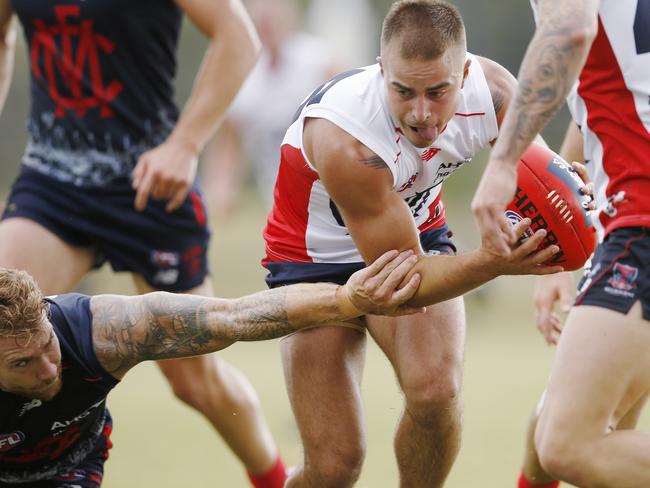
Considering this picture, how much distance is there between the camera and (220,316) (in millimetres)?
4254

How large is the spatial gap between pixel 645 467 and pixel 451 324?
1183 millimetres

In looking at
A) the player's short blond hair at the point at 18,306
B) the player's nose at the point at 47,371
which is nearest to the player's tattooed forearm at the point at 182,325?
the player's nose at the point at 47,371

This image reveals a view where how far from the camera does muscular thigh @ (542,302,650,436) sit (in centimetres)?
380

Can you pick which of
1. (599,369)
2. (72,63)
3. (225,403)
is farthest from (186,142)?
(599,369)

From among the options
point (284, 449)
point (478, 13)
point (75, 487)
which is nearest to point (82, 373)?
point (75, 487)

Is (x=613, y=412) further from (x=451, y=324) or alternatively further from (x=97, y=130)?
(x=97, y=130)

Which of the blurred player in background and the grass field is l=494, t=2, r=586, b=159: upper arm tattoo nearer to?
the grass field

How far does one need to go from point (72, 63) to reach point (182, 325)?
205cm

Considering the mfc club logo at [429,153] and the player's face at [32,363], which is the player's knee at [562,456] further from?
the player's face at [32,363]

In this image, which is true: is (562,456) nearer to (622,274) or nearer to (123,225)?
(622,274)

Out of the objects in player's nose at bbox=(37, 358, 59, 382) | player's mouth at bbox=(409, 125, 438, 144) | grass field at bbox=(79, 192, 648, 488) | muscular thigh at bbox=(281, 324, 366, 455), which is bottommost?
grass field at bbox=(79, 192, 648, 488)

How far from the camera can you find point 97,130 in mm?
5875

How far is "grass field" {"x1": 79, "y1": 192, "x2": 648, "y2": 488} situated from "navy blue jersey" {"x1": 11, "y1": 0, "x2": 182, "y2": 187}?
6.09 feet

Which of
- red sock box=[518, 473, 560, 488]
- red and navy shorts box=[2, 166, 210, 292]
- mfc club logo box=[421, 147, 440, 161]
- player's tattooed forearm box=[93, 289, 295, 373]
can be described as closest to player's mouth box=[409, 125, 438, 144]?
mfc club logo box=[421, 147, 440, 161]
